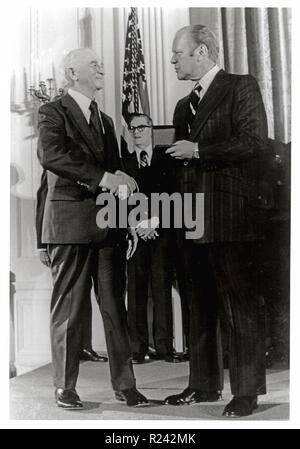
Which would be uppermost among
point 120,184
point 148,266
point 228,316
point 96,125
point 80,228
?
point 96,125

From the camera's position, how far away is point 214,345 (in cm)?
244

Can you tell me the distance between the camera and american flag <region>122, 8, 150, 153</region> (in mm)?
2459

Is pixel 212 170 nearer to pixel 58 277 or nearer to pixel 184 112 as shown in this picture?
pixel 184 112

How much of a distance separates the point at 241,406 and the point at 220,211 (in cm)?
91

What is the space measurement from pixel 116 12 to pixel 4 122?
29.6 inches

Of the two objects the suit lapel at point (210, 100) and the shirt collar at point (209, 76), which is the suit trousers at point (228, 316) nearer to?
the suit lapel at point (210, 100)

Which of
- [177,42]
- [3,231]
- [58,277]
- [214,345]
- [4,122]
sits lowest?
[214,345]

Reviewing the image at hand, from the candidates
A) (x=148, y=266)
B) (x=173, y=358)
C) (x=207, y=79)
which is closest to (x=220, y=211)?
(x=148, y=266)

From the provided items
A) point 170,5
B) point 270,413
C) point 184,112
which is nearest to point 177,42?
point 170,5

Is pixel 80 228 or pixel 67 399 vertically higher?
pixel 80 228

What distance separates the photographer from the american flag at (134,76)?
8.07 feet

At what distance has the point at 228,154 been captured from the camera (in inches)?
94.4

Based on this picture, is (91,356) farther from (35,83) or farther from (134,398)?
(35,83)

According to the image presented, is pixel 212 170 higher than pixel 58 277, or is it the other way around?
pixel 212 170
